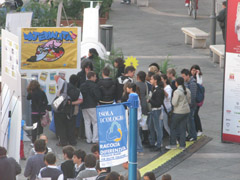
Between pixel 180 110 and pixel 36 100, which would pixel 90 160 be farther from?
pixel 36 100

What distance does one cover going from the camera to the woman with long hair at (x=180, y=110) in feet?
44.1

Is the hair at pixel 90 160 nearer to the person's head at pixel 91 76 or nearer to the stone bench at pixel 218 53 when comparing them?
the person's head at pixel 91 76

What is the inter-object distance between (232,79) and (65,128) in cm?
395

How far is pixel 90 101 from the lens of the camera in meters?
14.3

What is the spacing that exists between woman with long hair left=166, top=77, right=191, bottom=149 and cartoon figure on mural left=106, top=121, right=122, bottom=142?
5.14 m

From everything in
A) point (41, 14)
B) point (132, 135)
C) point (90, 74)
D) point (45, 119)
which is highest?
point (41, 14)

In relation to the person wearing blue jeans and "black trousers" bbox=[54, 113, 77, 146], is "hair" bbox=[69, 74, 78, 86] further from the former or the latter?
the person wearing blue jeans

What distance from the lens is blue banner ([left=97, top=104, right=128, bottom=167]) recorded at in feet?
Result: 27.4

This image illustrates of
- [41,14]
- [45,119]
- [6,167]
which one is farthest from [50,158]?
[41,14]

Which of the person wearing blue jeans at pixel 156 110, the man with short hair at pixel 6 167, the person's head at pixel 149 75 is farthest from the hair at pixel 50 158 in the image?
the person's head at pixel 149 75

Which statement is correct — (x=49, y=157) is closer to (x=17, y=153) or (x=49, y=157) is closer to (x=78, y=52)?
(x=17, y=153)

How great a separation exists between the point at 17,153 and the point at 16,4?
1946 cm

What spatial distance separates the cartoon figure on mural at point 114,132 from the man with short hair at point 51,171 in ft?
4.28


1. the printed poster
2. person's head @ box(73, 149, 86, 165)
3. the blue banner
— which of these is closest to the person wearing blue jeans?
the printed poster
